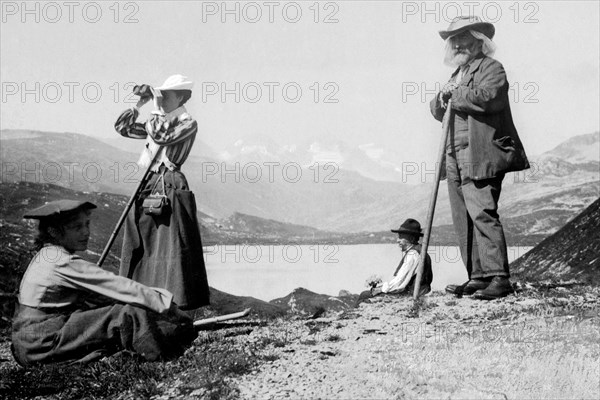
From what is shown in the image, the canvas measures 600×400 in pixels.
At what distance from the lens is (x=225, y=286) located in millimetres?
12672

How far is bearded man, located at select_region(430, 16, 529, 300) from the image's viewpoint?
6.96 m

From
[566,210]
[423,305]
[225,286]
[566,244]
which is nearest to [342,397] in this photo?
[423,305]

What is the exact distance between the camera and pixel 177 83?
711 cm

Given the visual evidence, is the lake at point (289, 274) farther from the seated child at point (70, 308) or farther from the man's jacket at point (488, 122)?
the seated child at point (70, 308)

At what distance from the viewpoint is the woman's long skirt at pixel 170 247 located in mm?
6867

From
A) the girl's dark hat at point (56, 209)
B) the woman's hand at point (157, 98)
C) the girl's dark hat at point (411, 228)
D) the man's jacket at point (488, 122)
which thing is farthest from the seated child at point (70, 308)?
the girl's dark hat at point (411, 228)

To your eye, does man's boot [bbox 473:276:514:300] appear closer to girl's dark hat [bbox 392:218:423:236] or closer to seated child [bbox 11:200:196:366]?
girl's dark hat [bbox 392:218:423:236]

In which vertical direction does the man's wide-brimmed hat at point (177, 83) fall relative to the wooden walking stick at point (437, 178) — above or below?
above

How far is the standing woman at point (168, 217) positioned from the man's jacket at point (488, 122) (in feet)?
8.39

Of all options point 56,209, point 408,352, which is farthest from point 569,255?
point 56,209

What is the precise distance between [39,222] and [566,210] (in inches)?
955

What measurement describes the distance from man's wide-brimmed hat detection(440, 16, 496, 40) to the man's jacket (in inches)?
10.6

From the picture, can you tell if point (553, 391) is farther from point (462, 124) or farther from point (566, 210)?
point (566, 210)

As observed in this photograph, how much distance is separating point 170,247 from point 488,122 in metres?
3.14
